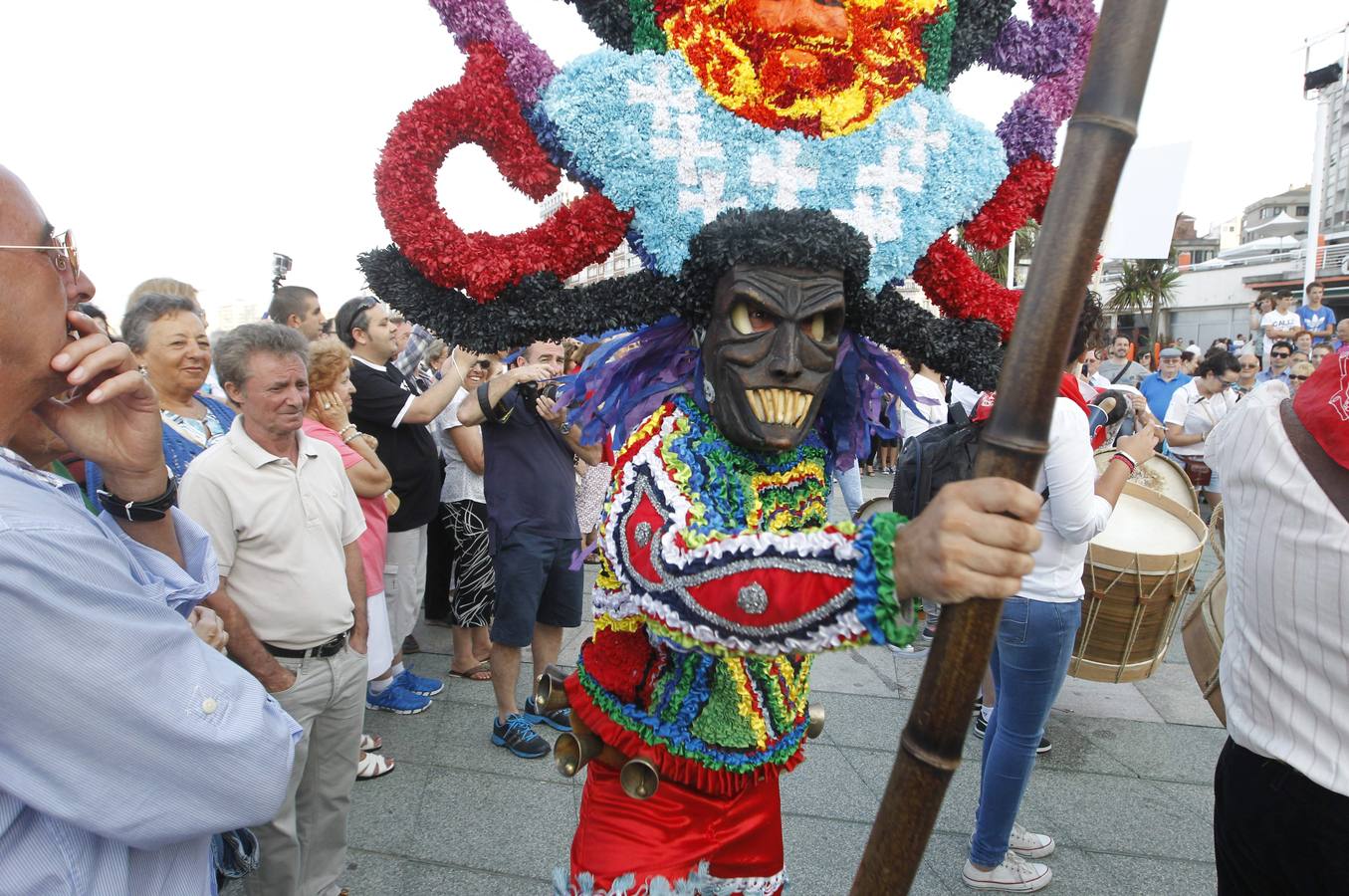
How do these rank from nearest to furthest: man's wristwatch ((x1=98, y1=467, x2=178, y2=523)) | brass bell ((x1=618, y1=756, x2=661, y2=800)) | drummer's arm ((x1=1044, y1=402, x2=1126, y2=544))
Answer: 1. man's wristwatch ((x1=98, y1=467, x2=178, y2=523))
2. brass bell ((x1=618, y1=756, x2=661, y2=800))
3. drummer's arm ((x1=1044, y1=402, x2=1126, y2=544))

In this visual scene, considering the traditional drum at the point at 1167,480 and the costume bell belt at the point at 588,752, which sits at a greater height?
the traditional drum at the point at 1167,480

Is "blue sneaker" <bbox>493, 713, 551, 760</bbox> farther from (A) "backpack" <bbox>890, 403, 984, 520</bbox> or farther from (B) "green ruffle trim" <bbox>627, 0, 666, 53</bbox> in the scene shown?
(B) "green ruffle trim" <bbox>627, 0, 666, 53</bbox>

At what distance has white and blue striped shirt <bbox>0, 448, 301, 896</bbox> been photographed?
1.09 meters

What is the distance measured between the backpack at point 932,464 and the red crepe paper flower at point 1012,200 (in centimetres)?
152

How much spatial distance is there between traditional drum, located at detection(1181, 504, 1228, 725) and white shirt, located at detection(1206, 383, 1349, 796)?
0.38m

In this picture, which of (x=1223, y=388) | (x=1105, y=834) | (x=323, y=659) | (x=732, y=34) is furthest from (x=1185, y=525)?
(x=1223, y=388)

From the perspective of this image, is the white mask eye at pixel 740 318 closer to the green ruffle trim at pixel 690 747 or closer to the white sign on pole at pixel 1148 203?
the green ruffle trim at pixel 690 747

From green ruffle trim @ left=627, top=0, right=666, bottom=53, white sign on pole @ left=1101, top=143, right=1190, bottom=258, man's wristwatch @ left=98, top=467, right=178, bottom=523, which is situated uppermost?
green ruffle trim @ left=627, top=0, right=666, bottom=53

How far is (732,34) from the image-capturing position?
1.83 metres

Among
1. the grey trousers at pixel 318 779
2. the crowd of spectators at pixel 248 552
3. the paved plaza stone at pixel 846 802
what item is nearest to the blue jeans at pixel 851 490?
the paved plaza stone at pixel 846 802

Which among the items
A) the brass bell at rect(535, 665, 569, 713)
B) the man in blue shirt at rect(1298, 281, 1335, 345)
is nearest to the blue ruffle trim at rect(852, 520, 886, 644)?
the brass bell at rect(535, 665, 569, 713)

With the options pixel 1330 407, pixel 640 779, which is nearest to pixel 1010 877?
pixel 640 779

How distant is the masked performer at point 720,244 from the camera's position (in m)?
1.79

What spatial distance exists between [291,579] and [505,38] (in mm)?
1704
